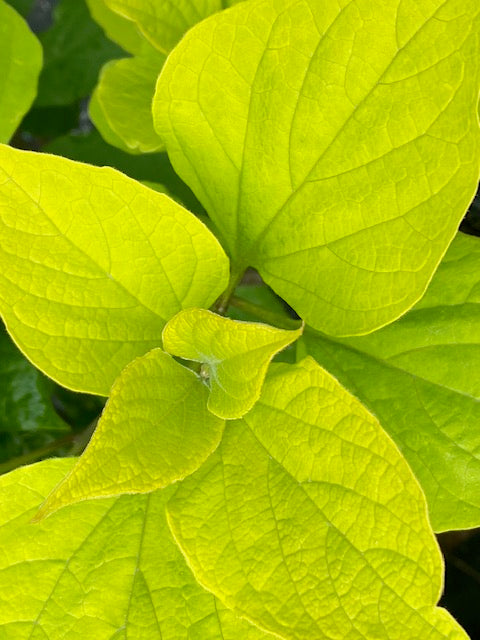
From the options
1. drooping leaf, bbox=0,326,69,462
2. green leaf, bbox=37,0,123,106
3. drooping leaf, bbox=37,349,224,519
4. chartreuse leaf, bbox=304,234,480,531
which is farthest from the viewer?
green leaf, bbox=37,0,123,106

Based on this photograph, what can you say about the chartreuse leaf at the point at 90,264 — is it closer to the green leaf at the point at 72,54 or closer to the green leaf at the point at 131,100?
the green leaf at the point at 131,100

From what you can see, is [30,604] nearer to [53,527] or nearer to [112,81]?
[53,527]

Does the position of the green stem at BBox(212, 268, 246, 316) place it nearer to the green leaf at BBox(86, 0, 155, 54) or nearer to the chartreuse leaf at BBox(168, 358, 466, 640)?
the chartreuse leaf at BBox(168, 358, 466, 640)

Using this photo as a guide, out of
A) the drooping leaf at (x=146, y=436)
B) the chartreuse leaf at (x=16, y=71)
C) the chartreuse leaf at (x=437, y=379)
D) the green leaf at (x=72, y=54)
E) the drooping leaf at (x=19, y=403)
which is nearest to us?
the drooping leaf at (x=146, y=436)

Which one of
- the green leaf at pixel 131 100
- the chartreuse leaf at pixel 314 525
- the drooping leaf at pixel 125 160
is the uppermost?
the green leaf at pixel 131 100

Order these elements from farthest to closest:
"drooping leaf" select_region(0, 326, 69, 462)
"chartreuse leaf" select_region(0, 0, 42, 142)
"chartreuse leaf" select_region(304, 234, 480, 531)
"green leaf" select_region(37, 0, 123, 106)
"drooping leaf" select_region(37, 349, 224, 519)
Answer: "green leaf" select_region(37, 0, 123, 106) < "drooping leaf" select_region(0, 326, 69, 462) < "chartreuse leaf" select_region(0, 0, 42, 142) < "chartreuse leaf" select_region(304, 234, 480, 531) < "drooping leaf" select_region(37, 349, 224, 519)

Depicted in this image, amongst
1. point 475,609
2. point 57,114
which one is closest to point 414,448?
point 475,609

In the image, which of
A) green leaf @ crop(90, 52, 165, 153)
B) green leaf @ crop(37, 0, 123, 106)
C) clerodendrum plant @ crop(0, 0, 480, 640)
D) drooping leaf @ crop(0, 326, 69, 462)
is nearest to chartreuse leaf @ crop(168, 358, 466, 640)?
clerodendrum plant @ crop(0, 0, 480, 640)

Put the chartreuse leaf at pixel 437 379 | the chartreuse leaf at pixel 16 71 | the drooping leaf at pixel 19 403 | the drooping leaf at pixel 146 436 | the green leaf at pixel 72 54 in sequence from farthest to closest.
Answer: the green leaf at pixel 72 54 → the drooping leaf at pixel 19 403 → the chartreuse leaf at pixel 16 71 → the chartreuse leaf at pixel 437 379 → the drooping leaf at pixel 146 436

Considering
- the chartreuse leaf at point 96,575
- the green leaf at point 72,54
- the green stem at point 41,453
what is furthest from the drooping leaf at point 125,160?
the chartreuse leaf at point 96,575

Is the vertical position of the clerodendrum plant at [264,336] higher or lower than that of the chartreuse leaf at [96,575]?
higher
